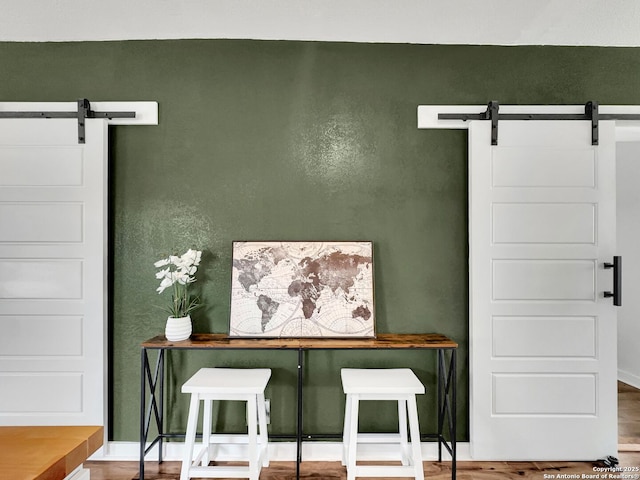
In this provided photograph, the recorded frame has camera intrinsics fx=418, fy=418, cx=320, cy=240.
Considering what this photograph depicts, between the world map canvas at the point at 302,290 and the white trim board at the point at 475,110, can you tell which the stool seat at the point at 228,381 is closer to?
the world map canvas at the point at 302,290

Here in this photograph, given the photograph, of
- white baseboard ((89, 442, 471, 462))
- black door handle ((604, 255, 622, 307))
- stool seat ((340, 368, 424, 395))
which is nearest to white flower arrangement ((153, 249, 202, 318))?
white baseboard ((89, 442, 471, 462))

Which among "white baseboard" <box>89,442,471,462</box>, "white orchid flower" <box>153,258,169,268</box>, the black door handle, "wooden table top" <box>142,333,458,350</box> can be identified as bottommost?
"white baseboard" <box>89,442,471,462</box>

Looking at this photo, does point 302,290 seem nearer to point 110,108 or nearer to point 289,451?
point 289,451

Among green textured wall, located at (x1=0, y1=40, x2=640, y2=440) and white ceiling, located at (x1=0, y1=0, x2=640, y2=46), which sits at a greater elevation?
white ceiling, located at (x1=0, y1=0, x2=640, y2=46)

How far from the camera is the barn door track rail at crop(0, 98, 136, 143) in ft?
8.31

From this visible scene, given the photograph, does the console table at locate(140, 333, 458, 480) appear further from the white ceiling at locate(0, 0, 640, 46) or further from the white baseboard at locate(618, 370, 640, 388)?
the white baseboard at locate(618, 370, 640, 388)

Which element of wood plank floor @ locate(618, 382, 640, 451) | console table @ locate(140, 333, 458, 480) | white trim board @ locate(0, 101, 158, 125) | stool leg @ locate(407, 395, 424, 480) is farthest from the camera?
wood plank floor @ locate(618, 382, 640, 451)

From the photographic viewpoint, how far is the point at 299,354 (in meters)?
2.25

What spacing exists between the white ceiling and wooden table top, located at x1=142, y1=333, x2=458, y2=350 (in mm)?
1824

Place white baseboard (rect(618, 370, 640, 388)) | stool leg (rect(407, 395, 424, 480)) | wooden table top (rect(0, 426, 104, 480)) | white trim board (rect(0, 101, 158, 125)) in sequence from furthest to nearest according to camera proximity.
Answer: white baseboard (rect(618, 370, 640, 388)) → white trim board (rect(0, 101, 158, 125)) → stool leg (rect(407, 395, 424, 480)) → wooden table top (rect(0, 426, 104, 480))

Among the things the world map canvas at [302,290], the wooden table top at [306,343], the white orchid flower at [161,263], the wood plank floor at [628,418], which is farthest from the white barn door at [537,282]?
the white orchid flower at [161,263]

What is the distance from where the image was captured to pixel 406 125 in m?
2.63

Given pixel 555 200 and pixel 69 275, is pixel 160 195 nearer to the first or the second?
pixel 69 275

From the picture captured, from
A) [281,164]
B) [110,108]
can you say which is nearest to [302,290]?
[281,164]
